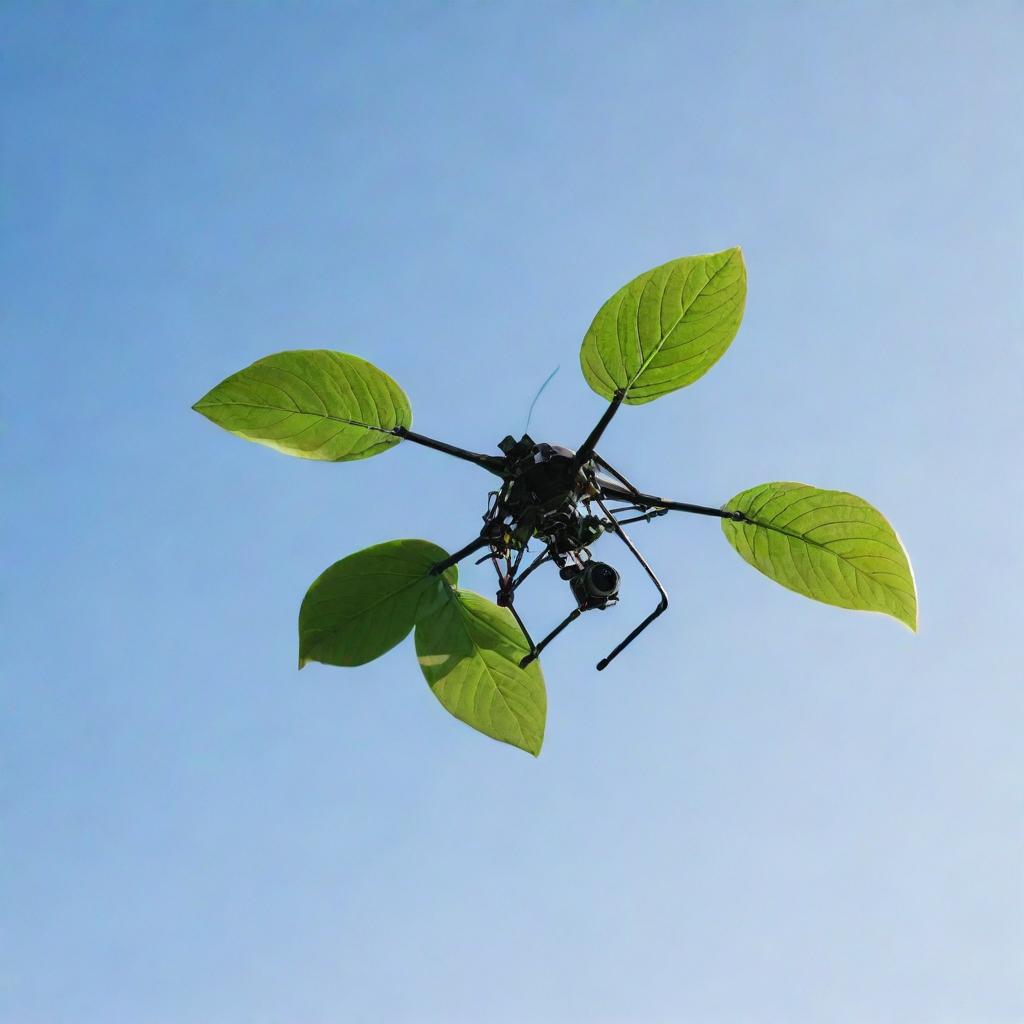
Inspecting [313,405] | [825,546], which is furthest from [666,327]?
[313,405]

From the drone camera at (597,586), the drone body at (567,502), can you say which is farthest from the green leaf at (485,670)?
the drone camera at (597,586)

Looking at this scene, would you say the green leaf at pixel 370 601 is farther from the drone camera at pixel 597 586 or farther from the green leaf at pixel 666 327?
the green leaf at pixel 666 327

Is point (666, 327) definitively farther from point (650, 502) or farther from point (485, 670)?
point (485, 670)

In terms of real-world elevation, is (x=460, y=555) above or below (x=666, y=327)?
below

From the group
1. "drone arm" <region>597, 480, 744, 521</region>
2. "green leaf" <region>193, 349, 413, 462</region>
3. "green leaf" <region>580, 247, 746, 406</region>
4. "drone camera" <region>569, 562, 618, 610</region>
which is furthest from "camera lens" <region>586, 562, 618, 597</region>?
"green leaf" <region>193, 349, 413, 462</region>

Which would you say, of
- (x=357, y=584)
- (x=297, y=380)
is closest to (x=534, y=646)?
(x=357, y=584)

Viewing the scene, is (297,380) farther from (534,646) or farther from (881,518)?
(881,518)
